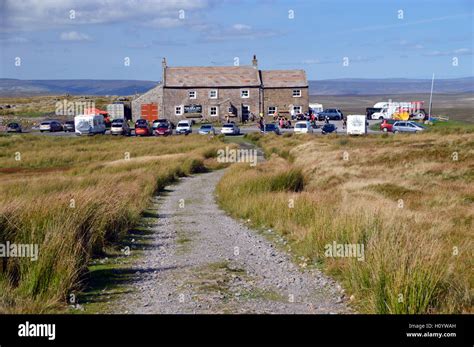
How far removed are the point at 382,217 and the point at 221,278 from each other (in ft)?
10.5

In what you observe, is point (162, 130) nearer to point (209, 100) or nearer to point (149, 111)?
point (209, 100)

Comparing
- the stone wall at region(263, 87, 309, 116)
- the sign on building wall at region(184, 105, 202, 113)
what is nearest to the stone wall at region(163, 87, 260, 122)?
the sign on building wall at region(184, 105, 202, 113)

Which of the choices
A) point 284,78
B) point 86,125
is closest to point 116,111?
point 284,78

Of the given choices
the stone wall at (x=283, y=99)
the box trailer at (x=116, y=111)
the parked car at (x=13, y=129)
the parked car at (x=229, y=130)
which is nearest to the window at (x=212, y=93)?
the stone wall at (x=283, y=99)

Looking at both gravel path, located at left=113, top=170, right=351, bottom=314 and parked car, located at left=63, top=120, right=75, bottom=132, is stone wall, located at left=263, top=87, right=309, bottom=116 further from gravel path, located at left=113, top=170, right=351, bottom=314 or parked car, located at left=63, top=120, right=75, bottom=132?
gravel path, located at left=113, top=170, right=351, bottom=314

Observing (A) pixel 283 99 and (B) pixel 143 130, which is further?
(A) pixel 283 99

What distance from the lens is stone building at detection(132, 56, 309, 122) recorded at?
80625 mm

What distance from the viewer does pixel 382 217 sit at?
11617mm

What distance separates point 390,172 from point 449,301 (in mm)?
20136

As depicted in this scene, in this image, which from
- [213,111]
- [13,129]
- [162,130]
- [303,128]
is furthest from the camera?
[213,111]

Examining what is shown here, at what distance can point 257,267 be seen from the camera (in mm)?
10914

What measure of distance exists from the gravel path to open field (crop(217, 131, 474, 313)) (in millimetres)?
452
